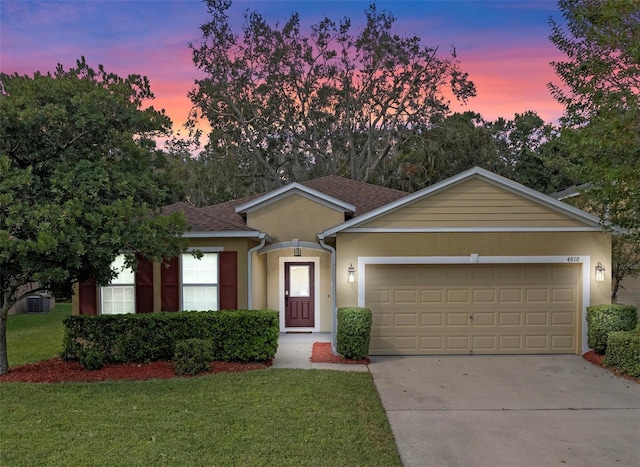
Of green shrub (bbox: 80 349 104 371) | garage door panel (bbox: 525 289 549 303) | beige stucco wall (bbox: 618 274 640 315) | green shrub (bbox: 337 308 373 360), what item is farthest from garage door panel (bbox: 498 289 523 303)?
green shrub (bbox: 80 349 104 371)

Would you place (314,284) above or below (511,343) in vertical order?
above

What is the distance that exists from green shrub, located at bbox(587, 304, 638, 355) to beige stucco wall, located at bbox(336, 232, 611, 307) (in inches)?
20.6

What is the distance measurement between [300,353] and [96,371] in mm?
4138

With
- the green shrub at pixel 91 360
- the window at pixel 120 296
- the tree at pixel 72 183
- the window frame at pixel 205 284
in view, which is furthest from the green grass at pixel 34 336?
the window frame at pixel 205 284

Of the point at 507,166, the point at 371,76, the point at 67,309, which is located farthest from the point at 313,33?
the point at 67,309

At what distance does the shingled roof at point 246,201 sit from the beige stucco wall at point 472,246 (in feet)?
8.27

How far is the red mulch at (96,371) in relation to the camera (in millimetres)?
8469

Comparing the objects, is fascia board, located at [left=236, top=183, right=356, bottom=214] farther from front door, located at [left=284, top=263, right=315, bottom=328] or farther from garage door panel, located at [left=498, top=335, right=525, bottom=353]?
garage door panel, located at [left=498, top=335, right=525, bottom=353]

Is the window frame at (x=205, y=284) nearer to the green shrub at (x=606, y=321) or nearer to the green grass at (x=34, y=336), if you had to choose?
the green grass at (x=34, y=336)

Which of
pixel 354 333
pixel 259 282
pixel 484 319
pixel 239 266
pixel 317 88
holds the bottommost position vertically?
pixel 354 333

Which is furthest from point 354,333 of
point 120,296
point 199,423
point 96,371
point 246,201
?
point 246,201

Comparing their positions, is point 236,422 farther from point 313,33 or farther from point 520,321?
point 313,33

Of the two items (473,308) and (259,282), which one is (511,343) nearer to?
(473,308)

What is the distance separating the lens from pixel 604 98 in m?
9.58
